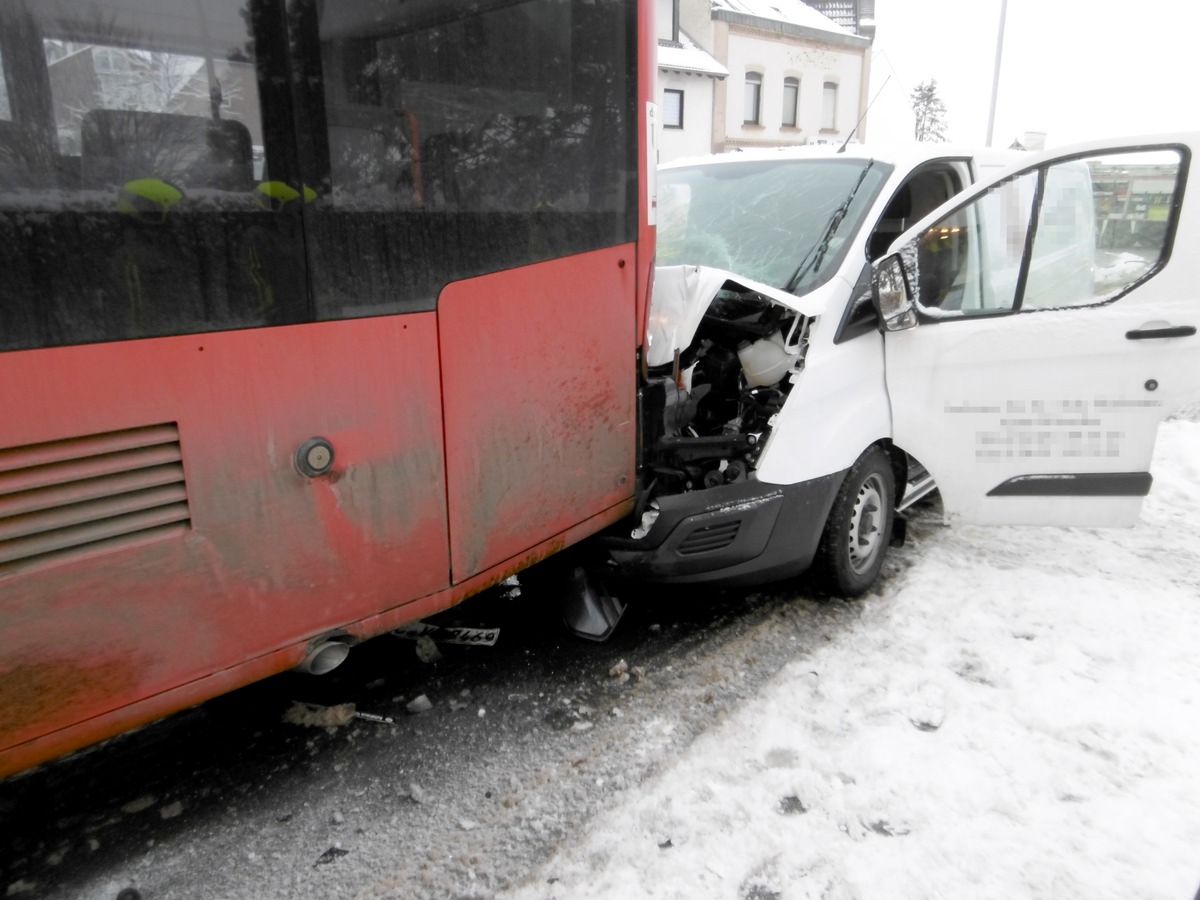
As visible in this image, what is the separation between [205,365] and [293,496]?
0.42 metres

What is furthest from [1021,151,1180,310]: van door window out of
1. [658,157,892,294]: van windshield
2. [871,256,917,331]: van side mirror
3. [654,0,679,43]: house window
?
[654,0,679,43]: house window

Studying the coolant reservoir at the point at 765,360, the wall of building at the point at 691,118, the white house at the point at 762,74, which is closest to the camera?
the coolant reservoir at the point at 765,360

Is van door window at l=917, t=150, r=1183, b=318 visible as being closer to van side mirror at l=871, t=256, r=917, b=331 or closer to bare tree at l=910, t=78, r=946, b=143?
van side mirror at l=871, t=256, r=917, b=331

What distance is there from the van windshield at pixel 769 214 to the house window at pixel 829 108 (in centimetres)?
3017

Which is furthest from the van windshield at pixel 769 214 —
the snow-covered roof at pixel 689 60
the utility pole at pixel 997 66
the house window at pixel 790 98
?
the house window at pixel 790 98

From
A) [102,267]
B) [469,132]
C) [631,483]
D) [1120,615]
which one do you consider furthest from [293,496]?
[1120,615]

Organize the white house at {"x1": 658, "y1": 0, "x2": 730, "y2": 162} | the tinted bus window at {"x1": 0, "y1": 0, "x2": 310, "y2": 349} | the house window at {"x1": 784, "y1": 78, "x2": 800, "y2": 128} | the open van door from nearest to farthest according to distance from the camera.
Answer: the tinted bus window at {"x1": 0, "y1": 0, "x2": 310, "y2": 349}
the open van door
the white house at {"x1": 658, "y1": 0, "x2": 730, "y2": 162}
the house window at {"x1": 784, "y1": 78, "x2": 800, "y2": 128}

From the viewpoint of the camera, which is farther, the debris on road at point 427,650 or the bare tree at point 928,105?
the bare tree at point 928,105

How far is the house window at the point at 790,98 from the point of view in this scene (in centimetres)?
3050

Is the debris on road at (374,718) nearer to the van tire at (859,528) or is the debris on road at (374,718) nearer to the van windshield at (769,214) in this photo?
the van tire at (859,528)

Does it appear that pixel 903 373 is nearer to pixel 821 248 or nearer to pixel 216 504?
pixel 821 248

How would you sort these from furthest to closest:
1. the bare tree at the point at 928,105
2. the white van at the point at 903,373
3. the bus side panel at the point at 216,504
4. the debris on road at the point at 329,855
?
the bare tree at the point at 928,105 < the white van at the point at 903,373 < the debris on road at the point at 329,855 < the bus side panel at the point at 216,504

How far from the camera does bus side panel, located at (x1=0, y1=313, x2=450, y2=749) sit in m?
1.87

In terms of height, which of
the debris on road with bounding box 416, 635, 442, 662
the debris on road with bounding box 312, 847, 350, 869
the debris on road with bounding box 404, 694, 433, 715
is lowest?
the debris on road with bounding box 312, 847, 350, 869
